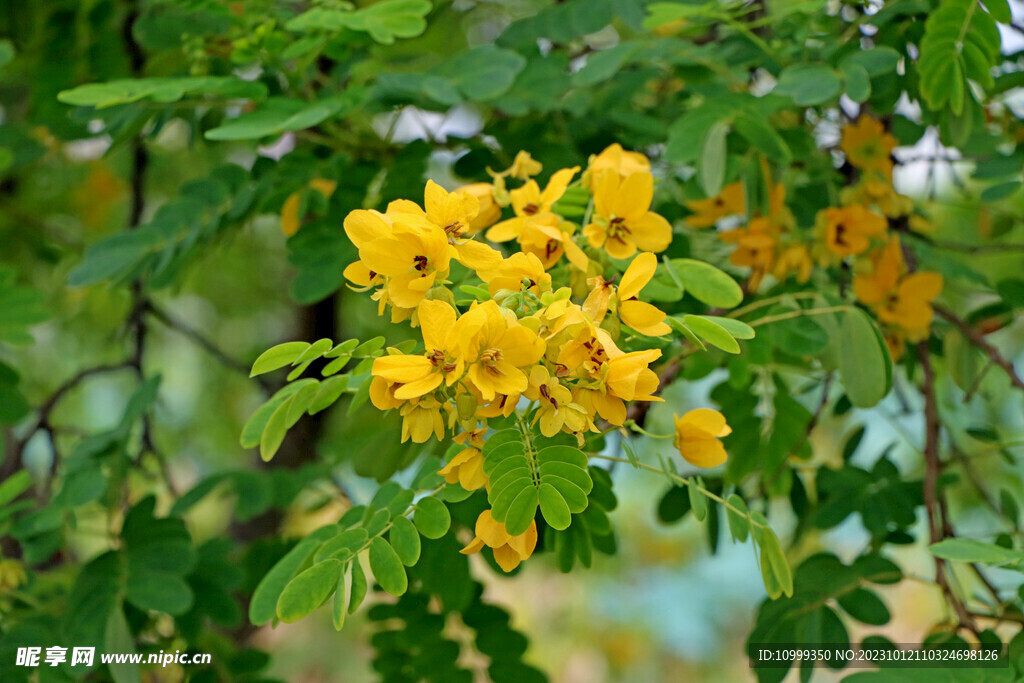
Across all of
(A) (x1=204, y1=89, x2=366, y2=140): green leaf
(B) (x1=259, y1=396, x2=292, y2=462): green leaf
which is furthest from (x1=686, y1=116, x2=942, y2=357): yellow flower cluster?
(B) (x1=259, y1=396, x2=292, y2=462): green leaf

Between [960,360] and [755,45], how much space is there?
1.55 ft

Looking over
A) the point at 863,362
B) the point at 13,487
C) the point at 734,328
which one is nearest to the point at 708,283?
the point at 734,328

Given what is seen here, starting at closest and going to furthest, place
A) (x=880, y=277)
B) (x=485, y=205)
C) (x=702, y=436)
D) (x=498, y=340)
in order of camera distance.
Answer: (x=498, y=340) → (x=702, y=436) → (x=485, y=205) → (x=880, y=277)

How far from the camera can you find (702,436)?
0.59m

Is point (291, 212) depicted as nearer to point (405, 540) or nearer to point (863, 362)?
point (405, 540)

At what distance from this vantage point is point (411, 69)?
1.11m

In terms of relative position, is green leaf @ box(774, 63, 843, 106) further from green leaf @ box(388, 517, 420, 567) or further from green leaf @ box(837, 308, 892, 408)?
green leaf @ box(388, 517, 420, 567)

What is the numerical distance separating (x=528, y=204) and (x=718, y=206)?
1.41 ft

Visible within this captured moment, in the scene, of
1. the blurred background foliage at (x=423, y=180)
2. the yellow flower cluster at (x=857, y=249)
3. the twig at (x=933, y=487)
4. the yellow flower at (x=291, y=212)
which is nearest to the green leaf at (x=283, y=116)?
the blurred background foliage at (x=423, y=180)

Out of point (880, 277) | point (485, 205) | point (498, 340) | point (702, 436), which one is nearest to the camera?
point (498, 340)

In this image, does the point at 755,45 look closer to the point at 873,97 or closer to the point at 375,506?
the point at 873,97

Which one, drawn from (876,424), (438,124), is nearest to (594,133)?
(438,124)

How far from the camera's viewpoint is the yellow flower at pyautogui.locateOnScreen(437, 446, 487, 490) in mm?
530

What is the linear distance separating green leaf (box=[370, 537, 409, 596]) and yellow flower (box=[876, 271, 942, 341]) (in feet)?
2.08
